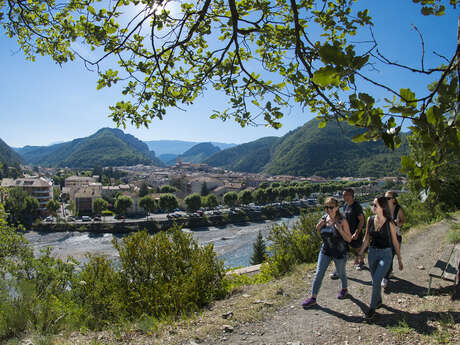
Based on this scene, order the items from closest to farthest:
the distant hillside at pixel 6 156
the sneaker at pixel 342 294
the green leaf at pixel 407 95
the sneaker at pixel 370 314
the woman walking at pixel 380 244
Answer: the green leaf at pixel 407 95 < the sneaker at pixel 370 314 < the woman walking at pixel 380 244 < the sneaker at pixel 342 294 < the distant hillside at pixel 6 156

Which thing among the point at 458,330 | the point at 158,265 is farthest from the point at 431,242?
the point at 158,265

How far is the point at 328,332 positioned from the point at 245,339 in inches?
32.6

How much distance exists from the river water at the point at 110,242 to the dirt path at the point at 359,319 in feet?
63.6

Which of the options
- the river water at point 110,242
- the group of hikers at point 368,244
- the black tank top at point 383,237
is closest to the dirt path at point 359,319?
the group of hikers at point 368,244

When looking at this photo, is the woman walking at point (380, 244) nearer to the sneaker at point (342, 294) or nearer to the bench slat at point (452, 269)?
the sneaker at point (342, 294)

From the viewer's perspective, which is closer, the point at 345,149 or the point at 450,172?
the point at 450,172

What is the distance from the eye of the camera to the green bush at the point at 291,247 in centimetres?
507

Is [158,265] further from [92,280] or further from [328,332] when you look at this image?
[328,332]

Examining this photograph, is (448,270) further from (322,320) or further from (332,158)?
(332,158)

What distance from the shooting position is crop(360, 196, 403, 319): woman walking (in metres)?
2.98

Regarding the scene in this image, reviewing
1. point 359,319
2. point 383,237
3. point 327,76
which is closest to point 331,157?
point 383,237

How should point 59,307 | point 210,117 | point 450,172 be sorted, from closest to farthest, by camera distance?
point 450,172, point 210,117, point 59,307

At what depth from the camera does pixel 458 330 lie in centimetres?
245

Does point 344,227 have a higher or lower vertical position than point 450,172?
lower
